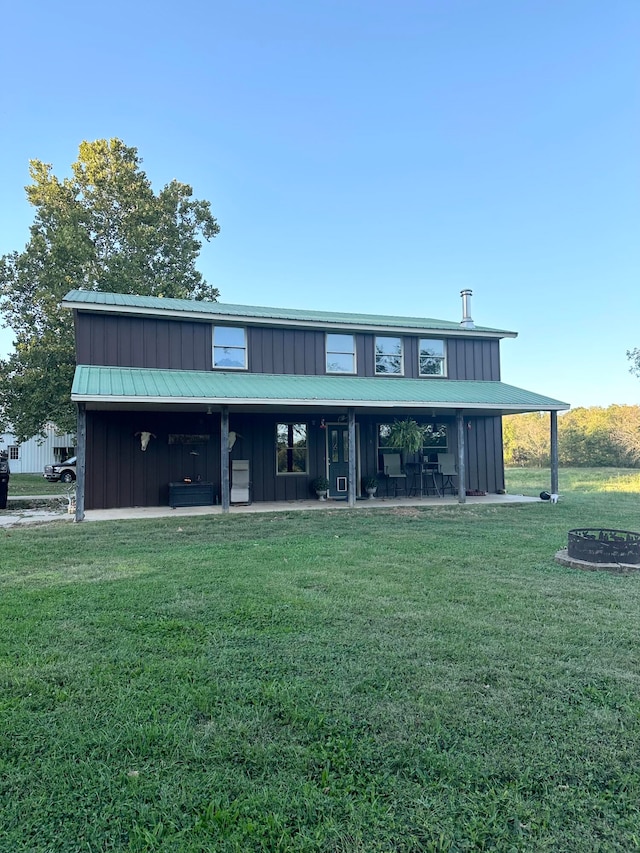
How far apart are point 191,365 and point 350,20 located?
458 inches

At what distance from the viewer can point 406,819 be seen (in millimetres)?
1794

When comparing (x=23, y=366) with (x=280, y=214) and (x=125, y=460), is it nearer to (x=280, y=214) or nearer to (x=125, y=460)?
(x=125, y=460)

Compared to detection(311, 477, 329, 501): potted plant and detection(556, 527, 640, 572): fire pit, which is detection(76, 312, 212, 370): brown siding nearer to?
detection(311, 477, 329, 501): potted plant

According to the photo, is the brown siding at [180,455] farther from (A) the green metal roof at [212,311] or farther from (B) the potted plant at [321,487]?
(A) the green metal roof at [212,311]

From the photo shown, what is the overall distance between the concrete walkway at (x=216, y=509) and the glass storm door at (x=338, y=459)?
2.42 feet

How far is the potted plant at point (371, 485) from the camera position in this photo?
12438 millimetres

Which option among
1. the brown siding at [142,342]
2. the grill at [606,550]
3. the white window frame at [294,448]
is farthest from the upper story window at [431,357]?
the grill at [606,550]

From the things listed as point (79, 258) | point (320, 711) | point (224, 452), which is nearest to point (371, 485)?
point (224, 452)

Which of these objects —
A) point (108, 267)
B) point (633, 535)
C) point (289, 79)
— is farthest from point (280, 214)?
point (633, 535)

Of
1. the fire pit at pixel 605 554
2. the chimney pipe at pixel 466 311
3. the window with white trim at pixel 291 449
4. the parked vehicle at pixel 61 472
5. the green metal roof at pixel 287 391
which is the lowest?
the fire pit at pixel 605 554

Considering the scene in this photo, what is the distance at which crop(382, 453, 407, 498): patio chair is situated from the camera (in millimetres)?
12773

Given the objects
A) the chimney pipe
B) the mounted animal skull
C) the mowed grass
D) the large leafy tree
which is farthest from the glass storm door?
the large leafy tree

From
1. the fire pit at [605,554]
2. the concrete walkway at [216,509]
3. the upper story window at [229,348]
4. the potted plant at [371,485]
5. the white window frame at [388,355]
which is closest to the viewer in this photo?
the fire pit at [605,554]

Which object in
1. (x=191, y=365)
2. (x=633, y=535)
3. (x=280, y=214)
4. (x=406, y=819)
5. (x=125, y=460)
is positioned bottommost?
(x=406, y=819)
